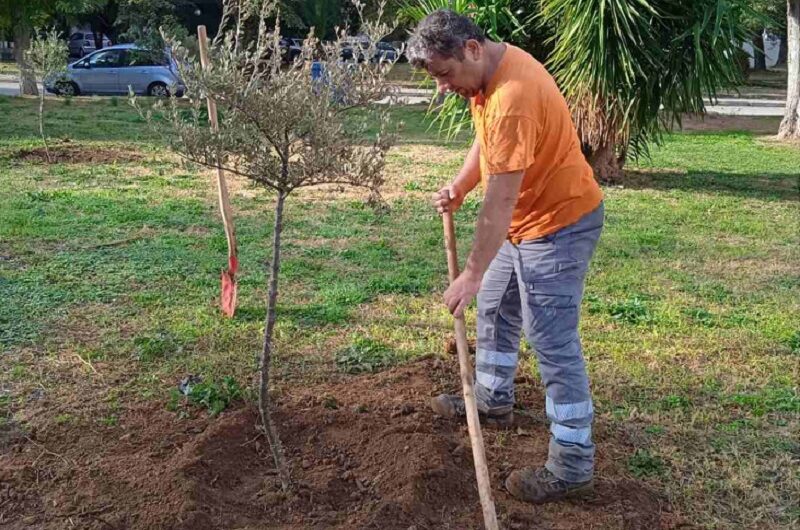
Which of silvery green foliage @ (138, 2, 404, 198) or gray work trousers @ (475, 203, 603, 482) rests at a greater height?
silvery green foliage @ (138, 2, 404, 198)

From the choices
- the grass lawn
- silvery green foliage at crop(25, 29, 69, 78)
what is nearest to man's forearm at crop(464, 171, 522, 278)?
the grass lawn

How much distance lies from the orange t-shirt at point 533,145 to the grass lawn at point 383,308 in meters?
1.23

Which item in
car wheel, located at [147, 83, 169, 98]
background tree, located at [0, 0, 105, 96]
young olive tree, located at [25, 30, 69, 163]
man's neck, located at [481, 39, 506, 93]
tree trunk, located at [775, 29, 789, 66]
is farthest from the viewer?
tree trunk, located at [775, 29, 789, 66]

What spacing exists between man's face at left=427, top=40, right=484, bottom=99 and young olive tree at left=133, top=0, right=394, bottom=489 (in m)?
0.21

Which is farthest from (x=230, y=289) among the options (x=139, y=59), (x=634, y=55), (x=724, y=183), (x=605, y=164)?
(x=139, y=59)

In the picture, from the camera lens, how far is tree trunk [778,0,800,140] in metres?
16.2

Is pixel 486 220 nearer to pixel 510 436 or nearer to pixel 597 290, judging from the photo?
pixel 510 436

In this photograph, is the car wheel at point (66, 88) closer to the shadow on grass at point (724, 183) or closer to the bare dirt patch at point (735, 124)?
the bare dirt patch at point (735, 124)

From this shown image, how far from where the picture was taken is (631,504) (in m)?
3.38

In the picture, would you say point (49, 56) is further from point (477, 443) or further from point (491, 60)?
point (477, 443)

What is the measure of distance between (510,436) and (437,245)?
3544mm

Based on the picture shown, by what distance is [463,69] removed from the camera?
3.00 meters

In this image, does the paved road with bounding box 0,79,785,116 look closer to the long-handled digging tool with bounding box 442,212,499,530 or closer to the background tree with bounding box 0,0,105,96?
the background tree with bounding box 0,0,105,96

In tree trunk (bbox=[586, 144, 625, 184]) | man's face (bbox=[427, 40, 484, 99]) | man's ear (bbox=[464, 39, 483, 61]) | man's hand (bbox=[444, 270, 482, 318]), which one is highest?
man's ear (bbox=[464, 39, 483, 61])
